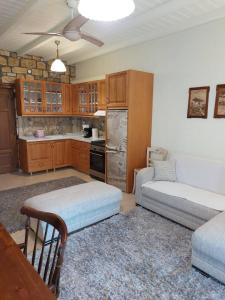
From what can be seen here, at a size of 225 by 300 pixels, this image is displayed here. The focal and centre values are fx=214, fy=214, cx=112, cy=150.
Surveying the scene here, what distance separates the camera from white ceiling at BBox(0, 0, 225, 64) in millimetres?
2701

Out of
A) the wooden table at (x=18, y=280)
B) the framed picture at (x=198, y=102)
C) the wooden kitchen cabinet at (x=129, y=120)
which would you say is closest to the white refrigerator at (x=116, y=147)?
the wooden kitchen cabinet at (x=129, y=120)

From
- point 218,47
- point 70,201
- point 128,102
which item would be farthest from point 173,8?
point 70,201

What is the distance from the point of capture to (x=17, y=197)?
12.5 feet

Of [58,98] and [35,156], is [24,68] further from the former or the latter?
[35,156]

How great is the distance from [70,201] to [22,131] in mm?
3519

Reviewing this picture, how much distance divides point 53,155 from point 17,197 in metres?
1.72

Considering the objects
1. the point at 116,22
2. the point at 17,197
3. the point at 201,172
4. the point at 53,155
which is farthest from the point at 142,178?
the point at 53,155

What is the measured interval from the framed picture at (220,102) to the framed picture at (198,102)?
0.15m

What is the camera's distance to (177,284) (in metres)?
1.91

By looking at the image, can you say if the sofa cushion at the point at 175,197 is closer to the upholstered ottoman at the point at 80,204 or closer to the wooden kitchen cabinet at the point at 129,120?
the upholstered ottoman at the point at 80,204

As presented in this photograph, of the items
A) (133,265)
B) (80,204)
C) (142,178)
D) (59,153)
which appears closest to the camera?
(133,265)

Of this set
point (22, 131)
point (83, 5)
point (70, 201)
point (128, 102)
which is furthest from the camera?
point (22, 131)

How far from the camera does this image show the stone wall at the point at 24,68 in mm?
4988

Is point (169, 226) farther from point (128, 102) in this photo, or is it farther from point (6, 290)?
point (6, 290)
